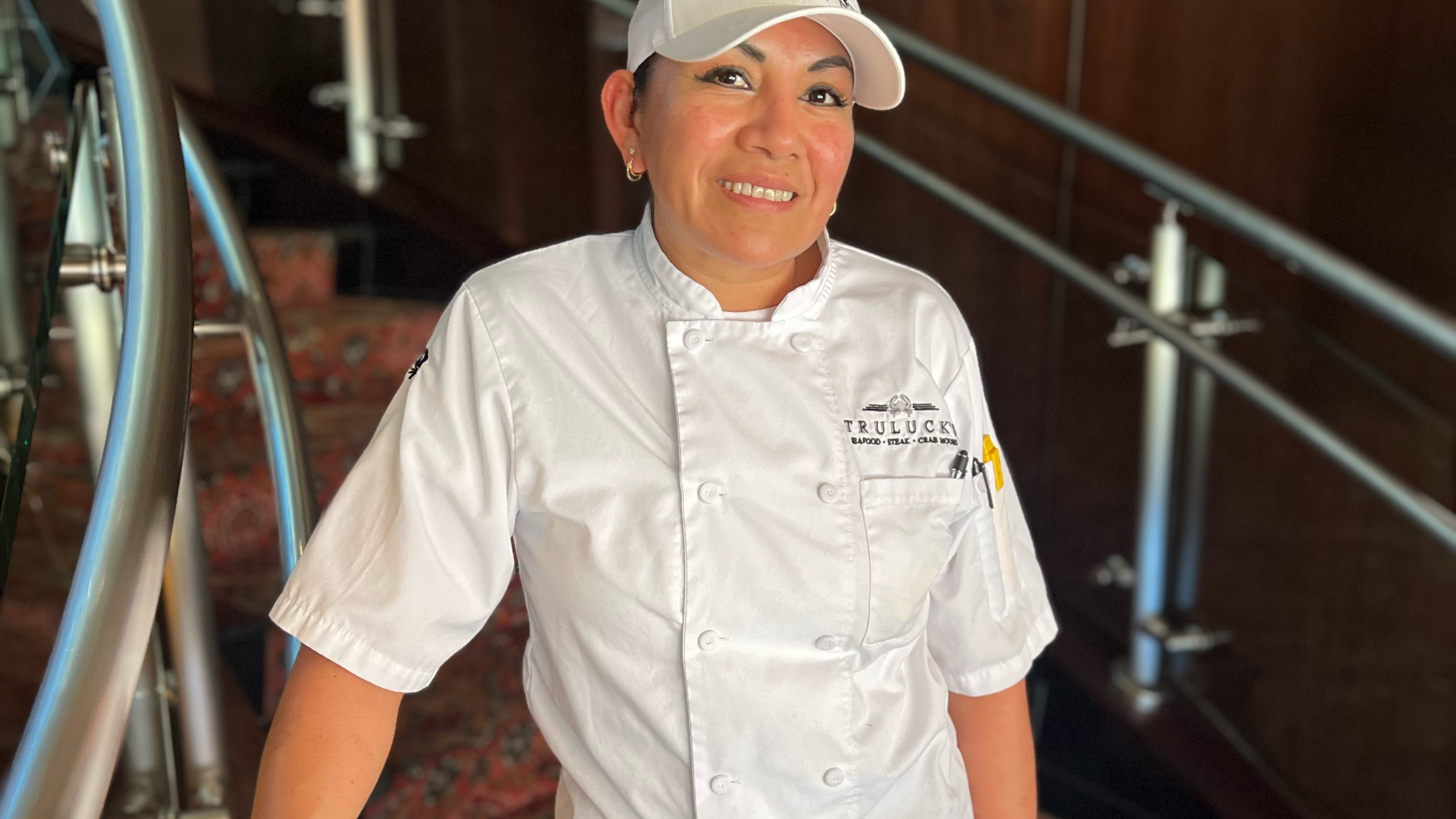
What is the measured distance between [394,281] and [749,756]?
2722 millimetres

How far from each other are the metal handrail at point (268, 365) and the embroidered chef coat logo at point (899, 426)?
1.82ft

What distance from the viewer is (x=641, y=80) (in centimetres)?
118

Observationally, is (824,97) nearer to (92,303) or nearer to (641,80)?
(641,80)

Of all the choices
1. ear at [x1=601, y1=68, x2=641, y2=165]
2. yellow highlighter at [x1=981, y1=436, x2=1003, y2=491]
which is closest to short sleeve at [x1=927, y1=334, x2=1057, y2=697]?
yellow highlighter at [x1=981, y1=436, x2=1003, y2=491]

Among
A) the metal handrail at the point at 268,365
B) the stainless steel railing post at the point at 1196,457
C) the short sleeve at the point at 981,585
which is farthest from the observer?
the stainless steel railing post at the point at 1196,457

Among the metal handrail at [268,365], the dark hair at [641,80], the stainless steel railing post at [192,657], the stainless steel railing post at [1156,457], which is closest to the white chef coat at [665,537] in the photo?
the dark hair at [641,80]

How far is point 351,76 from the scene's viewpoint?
371 centimetres

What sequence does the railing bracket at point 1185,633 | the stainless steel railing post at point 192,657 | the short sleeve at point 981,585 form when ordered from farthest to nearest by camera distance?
the railing bracket at point 1185,633 → the stainless steel railing post at point 192,657 → the short sleeve at point 981,585

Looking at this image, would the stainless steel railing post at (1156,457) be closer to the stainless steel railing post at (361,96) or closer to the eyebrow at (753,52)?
the eyebrow at (753,52)

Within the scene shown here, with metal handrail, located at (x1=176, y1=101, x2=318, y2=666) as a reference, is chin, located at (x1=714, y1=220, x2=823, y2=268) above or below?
above

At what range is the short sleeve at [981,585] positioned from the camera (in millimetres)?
1229

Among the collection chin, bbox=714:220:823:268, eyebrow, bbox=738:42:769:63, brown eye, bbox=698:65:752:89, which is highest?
eyebrow, bbox=738:42:769:63

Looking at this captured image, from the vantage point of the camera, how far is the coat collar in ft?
3.86

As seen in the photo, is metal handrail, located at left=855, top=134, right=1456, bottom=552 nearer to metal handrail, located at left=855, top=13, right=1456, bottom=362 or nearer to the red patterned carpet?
metal handrail, located at left=855, top=13, right=1456, bottom=362
